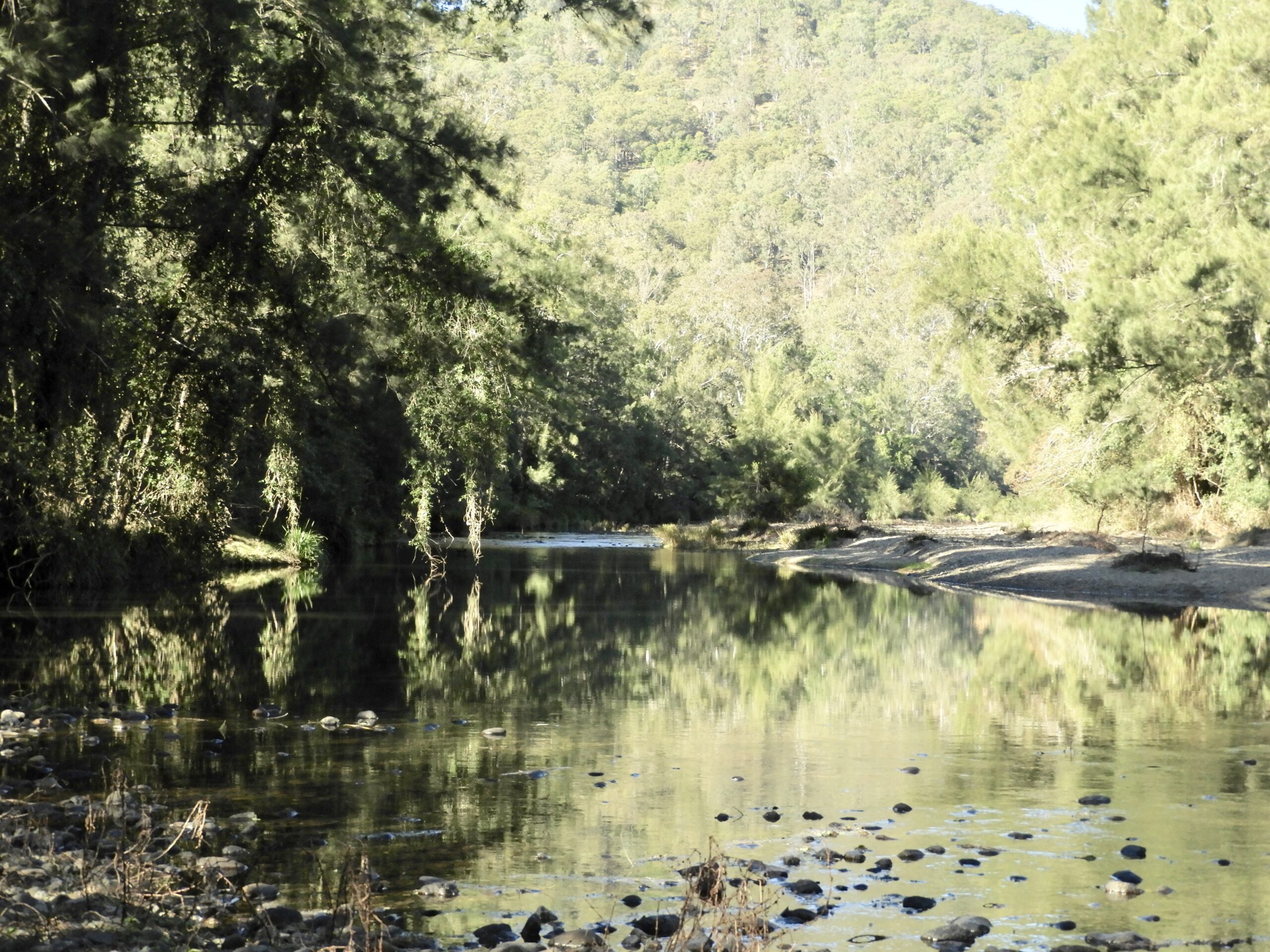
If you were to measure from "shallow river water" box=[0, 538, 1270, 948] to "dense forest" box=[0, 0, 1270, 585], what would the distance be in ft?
10.1

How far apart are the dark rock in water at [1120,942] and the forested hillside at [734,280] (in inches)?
442

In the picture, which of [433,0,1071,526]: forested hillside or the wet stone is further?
[433,0,1071,526]: forested hillside

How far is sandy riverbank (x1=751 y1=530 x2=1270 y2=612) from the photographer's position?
27.5 m

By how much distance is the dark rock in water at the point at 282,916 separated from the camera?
6.53 m

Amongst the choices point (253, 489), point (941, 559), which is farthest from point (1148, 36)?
point (253, 489)

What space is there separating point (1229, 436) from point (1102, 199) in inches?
263

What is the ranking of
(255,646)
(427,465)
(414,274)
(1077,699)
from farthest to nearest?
(427,465)
(255,646)
(414,274)
(1077,699)

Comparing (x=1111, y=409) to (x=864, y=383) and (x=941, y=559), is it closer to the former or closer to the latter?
(x=941, y=559)

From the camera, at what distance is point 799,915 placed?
7008 millimetres

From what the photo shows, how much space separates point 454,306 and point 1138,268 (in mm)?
21434

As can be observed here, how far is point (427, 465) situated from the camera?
3130cm

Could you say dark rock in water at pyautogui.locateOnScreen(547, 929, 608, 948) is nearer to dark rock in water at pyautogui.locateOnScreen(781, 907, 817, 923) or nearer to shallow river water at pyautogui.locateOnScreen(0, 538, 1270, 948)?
shallow river water at pyautogui.locateOnScreen(0, 538, 1270, 948)

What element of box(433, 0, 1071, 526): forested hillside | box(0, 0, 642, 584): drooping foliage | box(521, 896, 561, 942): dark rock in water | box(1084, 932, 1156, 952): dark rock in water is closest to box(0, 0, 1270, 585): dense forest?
box(0, 0, 642, 584): drooping foliage

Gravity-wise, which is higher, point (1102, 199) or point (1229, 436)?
point (1102, 199)
